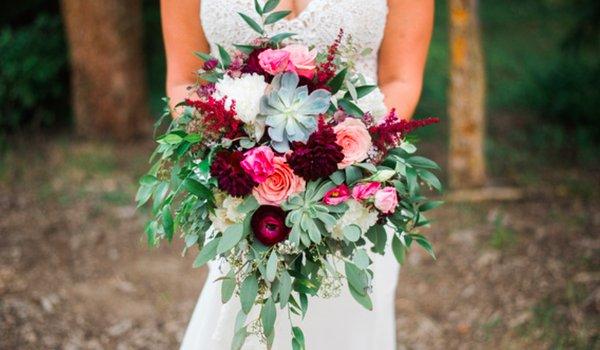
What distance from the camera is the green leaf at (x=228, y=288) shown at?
1.94 metres

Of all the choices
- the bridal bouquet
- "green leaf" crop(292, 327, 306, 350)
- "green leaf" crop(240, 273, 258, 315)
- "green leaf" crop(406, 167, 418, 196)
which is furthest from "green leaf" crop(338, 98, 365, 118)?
"green leaf" crop(292, 327, 306, 350)

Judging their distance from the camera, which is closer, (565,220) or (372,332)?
(372,332)

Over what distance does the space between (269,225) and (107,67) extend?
478cm

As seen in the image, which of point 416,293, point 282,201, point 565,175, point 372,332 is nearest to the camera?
point 282,201

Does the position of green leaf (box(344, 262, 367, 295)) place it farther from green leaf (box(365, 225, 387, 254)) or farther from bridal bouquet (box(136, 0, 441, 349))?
→ green leaf (box(365, 225, 387, 254))

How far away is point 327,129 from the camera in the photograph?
1862 millimetres

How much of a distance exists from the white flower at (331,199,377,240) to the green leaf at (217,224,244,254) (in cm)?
26

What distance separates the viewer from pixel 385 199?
188 cm

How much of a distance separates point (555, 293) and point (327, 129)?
2.80 m

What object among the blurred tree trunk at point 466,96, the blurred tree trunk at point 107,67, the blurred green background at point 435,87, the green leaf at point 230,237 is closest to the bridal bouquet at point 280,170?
the green leaf at point 230,237

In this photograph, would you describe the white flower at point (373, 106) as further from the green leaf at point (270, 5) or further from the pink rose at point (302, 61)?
the green leaf at point (270, 5)

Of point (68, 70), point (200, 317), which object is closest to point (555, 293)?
point (200, 317)

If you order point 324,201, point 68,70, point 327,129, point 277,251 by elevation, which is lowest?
point 68,70

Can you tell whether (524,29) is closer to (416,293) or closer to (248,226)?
(416,293)
